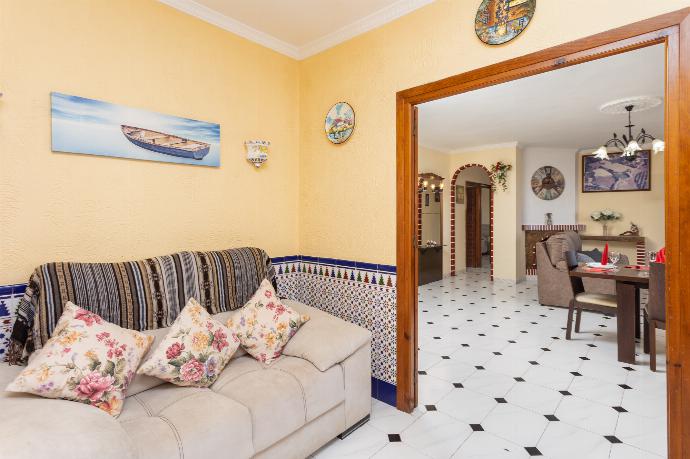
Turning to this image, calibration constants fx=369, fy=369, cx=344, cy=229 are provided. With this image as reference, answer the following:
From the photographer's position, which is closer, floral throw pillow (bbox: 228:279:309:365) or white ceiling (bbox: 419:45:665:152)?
floral throw pillow (bbox: 228:279:309:365)

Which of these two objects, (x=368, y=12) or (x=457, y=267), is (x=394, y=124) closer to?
(x=368, y=12)

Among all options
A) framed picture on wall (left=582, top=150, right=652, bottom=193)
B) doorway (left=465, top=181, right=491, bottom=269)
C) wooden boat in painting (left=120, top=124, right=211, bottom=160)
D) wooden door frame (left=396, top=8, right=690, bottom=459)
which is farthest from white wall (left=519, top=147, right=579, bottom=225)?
wooden boat in painting (left=120, top=124, right=211, bottom=160)

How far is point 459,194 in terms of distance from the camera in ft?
27.3

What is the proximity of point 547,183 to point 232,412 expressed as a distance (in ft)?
25.6

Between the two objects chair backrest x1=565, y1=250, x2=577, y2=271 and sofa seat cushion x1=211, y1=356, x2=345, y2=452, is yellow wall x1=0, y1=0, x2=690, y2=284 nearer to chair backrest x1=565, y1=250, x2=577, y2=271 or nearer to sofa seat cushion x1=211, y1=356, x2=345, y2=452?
sofa seat cushion x1=211, y1=356, x2=345, y2=452

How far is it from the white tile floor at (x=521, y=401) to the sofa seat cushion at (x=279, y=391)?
0.35 m

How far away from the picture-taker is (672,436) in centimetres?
163

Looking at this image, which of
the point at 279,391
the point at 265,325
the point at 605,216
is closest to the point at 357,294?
the point at 265,325

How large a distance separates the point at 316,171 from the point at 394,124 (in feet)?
2.76

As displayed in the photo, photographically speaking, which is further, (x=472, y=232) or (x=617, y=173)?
(x=472, y=232)

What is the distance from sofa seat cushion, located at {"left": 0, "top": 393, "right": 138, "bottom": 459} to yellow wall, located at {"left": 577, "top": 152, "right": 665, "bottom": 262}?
8601mm

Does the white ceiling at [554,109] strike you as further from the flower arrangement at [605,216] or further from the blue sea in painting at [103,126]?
the blue sea in painting at [103,126]

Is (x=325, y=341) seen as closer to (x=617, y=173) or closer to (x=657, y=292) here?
(x=657, y=292)

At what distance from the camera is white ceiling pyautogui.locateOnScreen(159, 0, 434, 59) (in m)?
2.50
